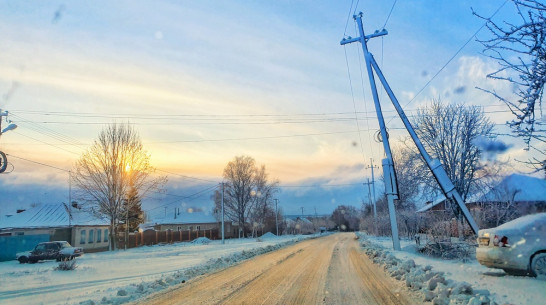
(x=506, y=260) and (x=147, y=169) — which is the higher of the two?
(x=147, y=169)

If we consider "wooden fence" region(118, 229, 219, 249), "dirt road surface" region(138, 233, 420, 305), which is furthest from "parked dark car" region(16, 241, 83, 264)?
"dirt road surface" region(138, 233, 420, 305)

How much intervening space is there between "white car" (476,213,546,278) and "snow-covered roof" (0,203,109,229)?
40079 mm

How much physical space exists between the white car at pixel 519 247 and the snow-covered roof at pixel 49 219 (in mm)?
40079

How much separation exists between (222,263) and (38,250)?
1703 centimetres

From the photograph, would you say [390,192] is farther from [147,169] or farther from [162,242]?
[162,242]

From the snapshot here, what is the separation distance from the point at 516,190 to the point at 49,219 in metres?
42.5

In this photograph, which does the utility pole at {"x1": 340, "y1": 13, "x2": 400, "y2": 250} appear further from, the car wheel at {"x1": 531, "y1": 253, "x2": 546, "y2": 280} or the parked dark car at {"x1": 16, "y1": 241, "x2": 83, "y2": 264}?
the parked dark car at {"x1": 16, "y1": 241, "x2": 83, "y2": 264}

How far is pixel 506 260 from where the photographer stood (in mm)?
9133

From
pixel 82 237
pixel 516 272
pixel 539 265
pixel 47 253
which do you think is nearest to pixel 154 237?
pixel 82 237

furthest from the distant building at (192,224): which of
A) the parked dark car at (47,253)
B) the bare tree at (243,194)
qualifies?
the parked dark car at (47,253)

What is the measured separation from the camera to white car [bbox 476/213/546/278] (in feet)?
28.8

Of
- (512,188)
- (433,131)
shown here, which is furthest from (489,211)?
(433,131)

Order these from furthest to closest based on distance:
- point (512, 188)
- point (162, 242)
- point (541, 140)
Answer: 1. point (162, 242)
2. point (512, 188)
3. point (541, 140)

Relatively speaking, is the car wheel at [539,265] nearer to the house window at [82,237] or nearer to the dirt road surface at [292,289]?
the dirt road surface at [292,289]
